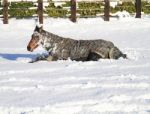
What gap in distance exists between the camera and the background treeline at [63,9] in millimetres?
28625

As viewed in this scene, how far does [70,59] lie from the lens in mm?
13211

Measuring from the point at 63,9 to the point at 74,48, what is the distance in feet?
53.7

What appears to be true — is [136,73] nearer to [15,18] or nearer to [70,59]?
[70,59]

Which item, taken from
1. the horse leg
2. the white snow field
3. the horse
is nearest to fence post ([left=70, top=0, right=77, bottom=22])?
the white snow field

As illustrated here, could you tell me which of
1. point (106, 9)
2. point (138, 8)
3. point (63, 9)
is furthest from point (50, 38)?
point (138, 8)

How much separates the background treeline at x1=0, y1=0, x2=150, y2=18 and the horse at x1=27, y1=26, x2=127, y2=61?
14.9 meters

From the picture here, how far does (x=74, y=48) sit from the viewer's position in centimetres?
1318

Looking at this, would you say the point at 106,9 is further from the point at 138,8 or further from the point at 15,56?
the point at 15,56

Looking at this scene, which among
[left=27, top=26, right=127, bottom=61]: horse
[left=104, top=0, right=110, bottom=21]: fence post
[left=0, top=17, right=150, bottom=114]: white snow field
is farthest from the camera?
[left=104, top=0, right=110, bottom=21]: fence post

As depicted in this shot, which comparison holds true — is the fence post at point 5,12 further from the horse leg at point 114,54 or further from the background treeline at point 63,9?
the horse leg at point 114,54

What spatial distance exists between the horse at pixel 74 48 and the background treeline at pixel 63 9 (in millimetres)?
14912

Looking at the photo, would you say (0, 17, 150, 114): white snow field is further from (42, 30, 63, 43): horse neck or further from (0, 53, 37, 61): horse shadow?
(42, 30, 63, 43): horse neck

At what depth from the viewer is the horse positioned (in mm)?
13023

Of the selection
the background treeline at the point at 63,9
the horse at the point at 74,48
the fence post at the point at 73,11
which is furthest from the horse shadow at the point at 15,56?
the background treeline at the point at 63,9
